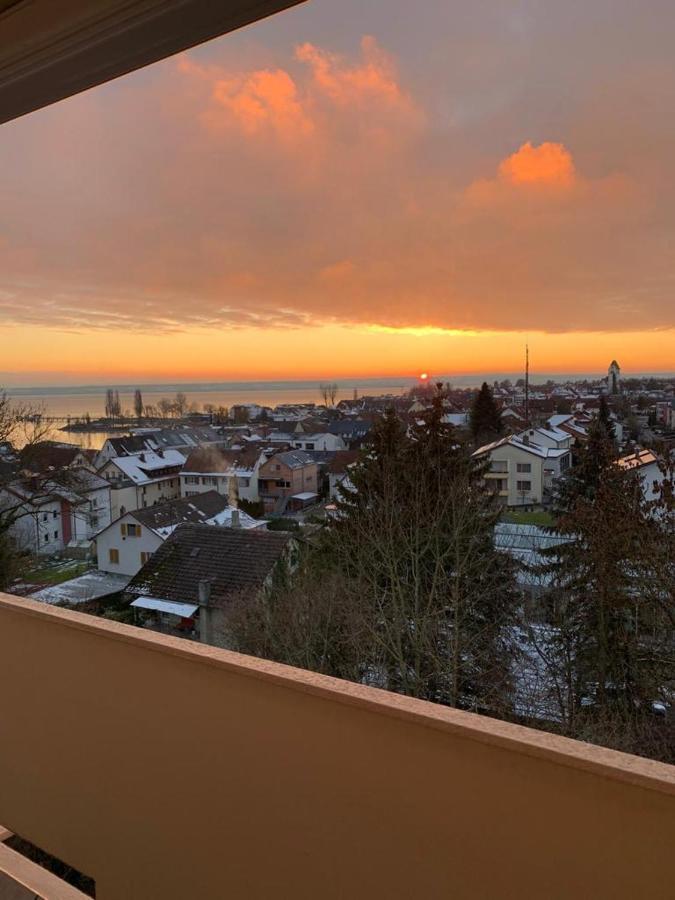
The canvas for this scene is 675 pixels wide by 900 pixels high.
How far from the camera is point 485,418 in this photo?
8.35 ft

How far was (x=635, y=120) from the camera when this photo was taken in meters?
1.70

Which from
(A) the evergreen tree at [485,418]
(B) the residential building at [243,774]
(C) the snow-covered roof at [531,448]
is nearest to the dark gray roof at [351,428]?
(A) the evergreen tree at [485,418]

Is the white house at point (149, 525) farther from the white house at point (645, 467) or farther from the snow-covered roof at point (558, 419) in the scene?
the white house at point (645, 467)

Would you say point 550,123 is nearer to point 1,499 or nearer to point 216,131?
point 216,131

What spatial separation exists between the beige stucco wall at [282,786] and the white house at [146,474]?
1.05 metres

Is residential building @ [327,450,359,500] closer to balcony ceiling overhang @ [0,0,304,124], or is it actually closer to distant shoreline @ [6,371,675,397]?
distant shoreline @ [6,371,675,397]

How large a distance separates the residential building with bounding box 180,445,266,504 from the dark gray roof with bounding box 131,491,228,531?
37 mm

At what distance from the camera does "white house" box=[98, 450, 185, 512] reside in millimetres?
2408

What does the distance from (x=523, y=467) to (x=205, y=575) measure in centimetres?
159

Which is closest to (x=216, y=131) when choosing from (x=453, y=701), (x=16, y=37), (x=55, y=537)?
(x=16, y=37)

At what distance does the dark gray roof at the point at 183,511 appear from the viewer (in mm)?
2533

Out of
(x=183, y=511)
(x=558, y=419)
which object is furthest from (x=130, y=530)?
(x=558, y=419)

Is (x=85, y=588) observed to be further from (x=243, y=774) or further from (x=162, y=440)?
(x=243, y=774)

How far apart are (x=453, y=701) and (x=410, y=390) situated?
6.45 feet
